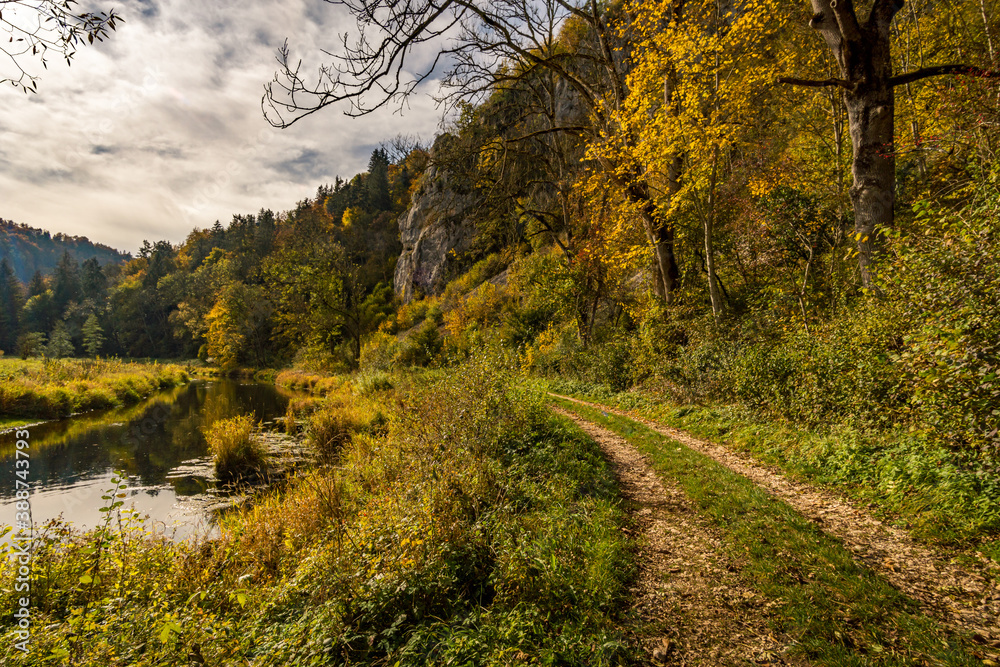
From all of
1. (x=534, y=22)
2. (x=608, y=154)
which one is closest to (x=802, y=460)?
(x=608, y=154)

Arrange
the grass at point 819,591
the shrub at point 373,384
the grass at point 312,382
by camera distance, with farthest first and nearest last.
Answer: the grass at point 312,382 < the shrub at point 373,384 < the grass at point 819,591

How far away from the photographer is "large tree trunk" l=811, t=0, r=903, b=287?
6051 mm

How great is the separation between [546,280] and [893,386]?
13039 millimetres

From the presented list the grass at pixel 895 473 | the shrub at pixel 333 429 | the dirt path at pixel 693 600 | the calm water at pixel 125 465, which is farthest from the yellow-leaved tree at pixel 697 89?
the calm water at pixel 125 465

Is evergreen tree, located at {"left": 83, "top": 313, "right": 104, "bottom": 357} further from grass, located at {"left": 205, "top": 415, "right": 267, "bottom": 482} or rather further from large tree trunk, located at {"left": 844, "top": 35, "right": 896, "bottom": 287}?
large tree trunk, located at {"left": 844, "top": 35, "right": 896, "bottom": 287}

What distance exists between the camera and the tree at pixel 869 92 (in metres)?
6.04

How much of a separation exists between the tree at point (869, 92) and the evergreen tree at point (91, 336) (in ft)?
274

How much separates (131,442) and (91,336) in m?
67.7

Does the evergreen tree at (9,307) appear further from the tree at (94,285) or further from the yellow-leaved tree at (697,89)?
the yellow-leaved tree at (697,89)

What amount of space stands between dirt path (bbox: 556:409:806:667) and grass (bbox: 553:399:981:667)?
0.16 meters

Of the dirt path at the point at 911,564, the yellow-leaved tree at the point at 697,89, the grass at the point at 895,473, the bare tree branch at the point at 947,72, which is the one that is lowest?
the dirt path at the point at 911,564

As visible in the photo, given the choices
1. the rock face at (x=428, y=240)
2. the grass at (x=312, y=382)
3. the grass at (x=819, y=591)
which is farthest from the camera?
the rock face at (x=428, y=240)

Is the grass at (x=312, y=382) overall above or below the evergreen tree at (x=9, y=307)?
below

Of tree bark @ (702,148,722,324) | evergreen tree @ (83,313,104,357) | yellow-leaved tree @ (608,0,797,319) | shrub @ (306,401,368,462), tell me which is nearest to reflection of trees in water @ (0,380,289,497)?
shrub @ (306,401,368,462)
